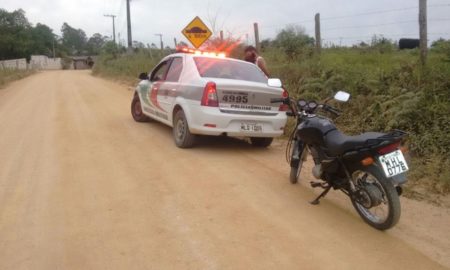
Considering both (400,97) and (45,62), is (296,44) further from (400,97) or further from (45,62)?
(45,62)

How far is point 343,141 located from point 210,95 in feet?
8.93

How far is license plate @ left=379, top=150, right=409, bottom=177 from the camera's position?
3.78 metres

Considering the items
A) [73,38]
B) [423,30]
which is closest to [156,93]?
[423,30]

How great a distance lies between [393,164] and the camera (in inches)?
150

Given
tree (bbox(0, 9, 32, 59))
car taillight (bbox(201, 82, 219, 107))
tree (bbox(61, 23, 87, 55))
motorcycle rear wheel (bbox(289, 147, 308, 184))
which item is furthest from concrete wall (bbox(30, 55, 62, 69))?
motorcycle rear wheel (bbox(289, 147, 308, 184))

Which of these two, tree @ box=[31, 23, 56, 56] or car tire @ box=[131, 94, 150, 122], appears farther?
tree @ box=[31, 23, 56, 56]

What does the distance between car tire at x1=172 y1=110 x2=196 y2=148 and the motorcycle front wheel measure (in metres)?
3.20

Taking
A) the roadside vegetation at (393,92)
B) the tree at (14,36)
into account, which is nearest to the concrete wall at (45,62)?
the tree at (14,36)

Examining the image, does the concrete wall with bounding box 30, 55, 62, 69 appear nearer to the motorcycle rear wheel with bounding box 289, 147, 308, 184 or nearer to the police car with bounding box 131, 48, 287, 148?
the police car with bounding box 131, 48, 287, 148

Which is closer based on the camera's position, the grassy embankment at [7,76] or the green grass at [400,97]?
the green grass at [400,97]

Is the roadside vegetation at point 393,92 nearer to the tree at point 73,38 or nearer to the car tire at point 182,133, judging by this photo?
the car tire at point 182,133

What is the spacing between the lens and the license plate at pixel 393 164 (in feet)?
12.4

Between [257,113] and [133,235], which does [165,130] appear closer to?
[257,113]

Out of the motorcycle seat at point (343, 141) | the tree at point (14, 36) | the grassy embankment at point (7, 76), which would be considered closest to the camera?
the motorcycle seat at point (343, 141)
